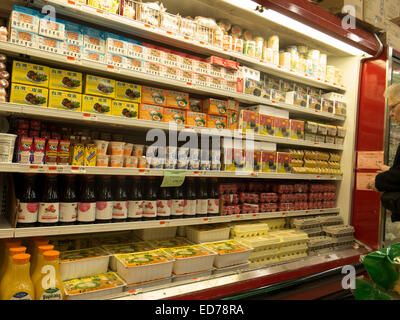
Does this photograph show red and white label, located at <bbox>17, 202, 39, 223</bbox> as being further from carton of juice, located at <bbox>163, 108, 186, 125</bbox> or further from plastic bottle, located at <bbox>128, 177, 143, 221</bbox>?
carton of juice, located at <bbox>163, 108, 186, 125</bbox>

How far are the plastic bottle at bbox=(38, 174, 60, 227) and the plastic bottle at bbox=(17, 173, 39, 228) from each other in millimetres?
36

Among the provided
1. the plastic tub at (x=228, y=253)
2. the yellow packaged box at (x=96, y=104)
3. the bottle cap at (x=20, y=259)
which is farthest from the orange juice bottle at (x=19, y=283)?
the plastic tub at (x=228, y=253)

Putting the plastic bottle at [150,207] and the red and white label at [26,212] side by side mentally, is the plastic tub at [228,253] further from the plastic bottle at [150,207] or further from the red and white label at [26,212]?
the red and white label at [26,212]

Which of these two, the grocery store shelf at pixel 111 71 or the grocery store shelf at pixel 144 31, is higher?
the grocery store shelf at pixel 144 31

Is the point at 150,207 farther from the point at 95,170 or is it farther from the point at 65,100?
the point at 65,100

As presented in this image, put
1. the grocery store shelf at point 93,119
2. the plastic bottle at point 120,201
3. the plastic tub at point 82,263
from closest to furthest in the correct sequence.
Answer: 1. the grocery store shelf at point 93,119
2. the plastic tub at point 82,263
3. the plastic bottle at point 120,201

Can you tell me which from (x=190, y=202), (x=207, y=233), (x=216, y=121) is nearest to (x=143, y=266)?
(x=190, y=202)

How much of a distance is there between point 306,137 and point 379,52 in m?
1.32

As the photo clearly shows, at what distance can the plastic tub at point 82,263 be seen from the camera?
77.0 inches

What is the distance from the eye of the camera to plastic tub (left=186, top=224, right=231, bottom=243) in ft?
8.76

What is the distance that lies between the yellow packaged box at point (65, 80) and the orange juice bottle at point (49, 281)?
1.05 metres

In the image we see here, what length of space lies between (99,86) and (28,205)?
0.92 metres

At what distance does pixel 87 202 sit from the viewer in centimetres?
208
